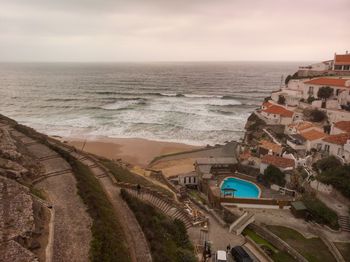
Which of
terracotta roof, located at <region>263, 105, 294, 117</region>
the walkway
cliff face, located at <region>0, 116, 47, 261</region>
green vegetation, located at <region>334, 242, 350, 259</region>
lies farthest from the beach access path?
terracotta roof, located at <region>263, 105, 294, 117</region>

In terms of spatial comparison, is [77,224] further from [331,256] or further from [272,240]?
[331,256]

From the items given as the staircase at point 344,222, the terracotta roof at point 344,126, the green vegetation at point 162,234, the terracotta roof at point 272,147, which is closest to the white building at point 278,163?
the terracotta roof at point 272,147

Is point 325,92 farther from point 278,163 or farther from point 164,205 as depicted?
point 164,205

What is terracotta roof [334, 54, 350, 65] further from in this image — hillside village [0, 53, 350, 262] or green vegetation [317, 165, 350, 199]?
green vegetation [317, 165, 350, 199]

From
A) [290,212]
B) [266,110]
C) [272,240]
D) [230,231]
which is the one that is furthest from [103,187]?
[266,110]

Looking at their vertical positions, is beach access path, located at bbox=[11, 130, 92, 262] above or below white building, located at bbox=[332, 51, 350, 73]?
below

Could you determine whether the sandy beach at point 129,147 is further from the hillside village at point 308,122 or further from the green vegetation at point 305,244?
the green vegetation at point 305,244
